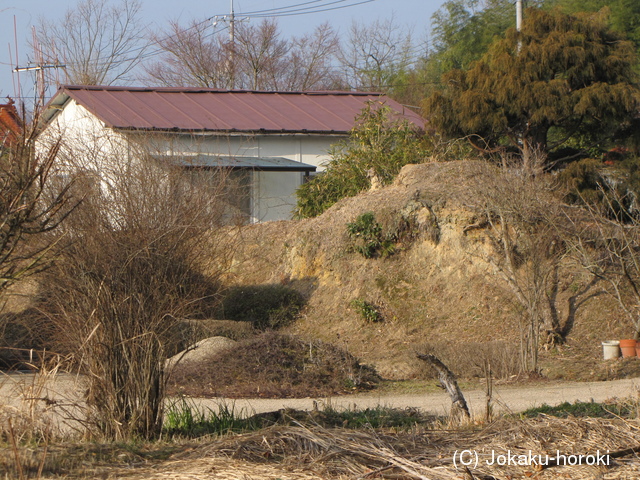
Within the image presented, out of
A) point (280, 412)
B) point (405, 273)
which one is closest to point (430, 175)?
point (405, 273)

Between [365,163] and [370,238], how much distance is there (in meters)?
3.86

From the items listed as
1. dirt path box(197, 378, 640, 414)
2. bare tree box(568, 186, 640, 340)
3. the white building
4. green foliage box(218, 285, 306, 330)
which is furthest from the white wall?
dirt path box(197, 378, 640, 414)

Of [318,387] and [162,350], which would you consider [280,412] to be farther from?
[318,387]

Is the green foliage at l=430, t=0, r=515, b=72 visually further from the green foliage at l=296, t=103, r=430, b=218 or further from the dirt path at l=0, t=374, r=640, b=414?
the dirt path at l=0, t=374, r=640, b=414

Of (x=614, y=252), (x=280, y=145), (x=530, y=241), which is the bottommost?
(x=614, y=252)

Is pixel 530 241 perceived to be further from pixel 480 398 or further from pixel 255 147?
pixel 255 147

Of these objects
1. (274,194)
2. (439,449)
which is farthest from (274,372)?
(274,194)

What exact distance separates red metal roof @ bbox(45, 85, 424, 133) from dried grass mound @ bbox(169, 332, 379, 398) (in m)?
12.0

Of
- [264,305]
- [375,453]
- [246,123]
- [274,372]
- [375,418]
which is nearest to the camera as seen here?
[375,453]

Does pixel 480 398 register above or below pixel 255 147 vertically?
below

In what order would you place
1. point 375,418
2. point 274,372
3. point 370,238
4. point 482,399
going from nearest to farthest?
1. point 375,418
2. point 482,399
3. point 274,372
4. point 370,238

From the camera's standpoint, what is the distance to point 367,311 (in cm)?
1605

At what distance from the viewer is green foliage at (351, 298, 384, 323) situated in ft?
52.4

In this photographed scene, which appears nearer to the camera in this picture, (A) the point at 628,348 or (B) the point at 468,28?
(A) the point at 628,348
